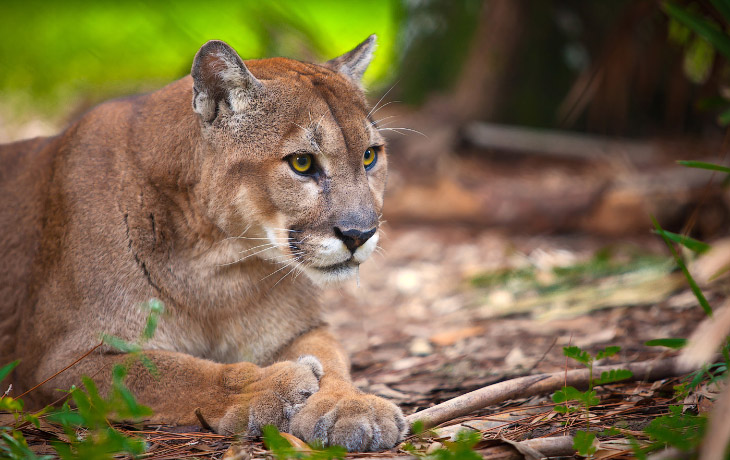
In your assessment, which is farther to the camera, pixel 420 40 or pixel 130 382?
pixel 420 40

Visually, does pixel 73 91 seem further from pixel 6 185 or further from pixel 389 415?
pixel 389 415

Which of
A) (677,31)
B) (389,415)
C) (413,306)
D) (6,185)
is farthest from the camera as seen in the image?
(413,306)

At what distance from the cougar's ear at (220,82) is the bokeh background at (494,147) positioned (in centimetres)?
91

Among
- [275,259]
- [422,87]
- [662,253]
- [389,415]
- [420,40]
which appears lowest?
[389,415]

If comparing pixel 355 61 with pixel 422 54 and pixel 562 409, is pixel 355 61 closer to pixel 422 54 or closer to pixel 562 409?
pixel 562 409

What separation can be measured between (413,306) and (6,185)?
3363mm

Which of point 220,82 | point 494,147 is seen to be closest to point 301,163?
point 220,82

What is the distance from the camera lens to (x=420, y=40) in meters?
9.27

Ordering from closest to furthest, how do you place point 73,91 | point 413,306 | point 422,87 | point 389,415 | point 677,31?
point 389,415 → point 677,31 → point 413,306 → point 422,87 → point 73,91

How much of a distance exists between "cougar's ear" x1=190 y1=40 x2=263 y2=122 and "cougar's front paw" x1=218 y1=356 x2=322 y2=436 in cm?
128

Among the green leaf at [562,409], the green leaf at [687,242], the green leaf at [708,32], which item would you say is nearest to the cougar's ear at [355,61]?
the green leaf at [708,32]

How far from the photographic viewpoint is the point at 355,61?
416 centimetres

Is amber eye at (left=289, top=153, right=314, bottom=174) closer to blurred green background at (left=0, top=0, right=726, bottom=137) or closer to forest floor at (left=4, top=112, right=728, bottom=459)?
forest floor at (left=4, top=112, right=728, bottom=459)

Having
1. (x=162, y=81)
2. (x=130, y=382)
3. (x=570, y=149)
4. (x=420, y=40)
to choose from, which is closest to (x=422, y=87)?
(x=420, y=40)
